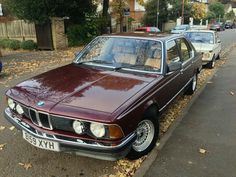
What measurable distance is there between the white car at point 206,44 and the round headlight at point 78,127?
8251mm

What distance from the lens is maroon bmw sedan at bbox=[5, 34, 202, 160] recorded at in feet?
10.5

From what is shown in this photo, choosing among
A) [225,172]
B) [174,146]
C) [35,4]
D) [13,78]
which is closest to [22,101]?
[174,146]

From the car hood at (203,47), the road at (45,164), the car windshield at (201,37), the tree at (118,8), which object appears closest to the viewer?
→ the road at (45,164)

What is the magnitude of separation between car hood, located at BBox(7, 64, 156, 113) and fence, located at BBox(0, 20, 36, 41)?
597 inches

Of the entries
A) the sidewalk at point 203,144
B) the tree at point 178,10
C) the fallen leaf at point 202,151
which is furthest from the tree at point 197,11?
the fallen leaf at point 202,151

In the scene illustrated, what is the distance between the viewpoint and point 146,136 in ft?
13.5

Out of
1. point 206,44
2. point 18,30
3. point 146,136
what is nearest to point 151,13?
point 18,30

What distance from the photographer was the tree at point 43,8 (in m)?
16.3

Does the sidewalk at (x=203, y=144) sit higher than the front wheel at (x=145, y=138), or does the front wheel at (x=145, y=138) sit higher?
the front wheel at (x=145, y=138)

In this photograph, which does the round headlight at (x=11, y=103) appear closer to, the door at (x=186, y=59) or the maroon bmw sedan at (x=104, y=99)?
the maroon bmw sedan at (x=104, y=99)

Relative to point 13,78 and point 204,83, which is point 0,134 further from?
point 204,83

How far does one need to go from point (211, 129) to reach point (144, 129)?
1.67 meters

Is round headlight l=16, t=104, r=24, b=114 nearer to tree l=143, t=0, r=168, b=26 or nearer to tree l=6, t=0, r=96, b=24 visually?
tree l=6, t=0, r=96, b=24

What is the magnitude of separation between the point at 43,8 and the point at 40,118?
46.9 ft
